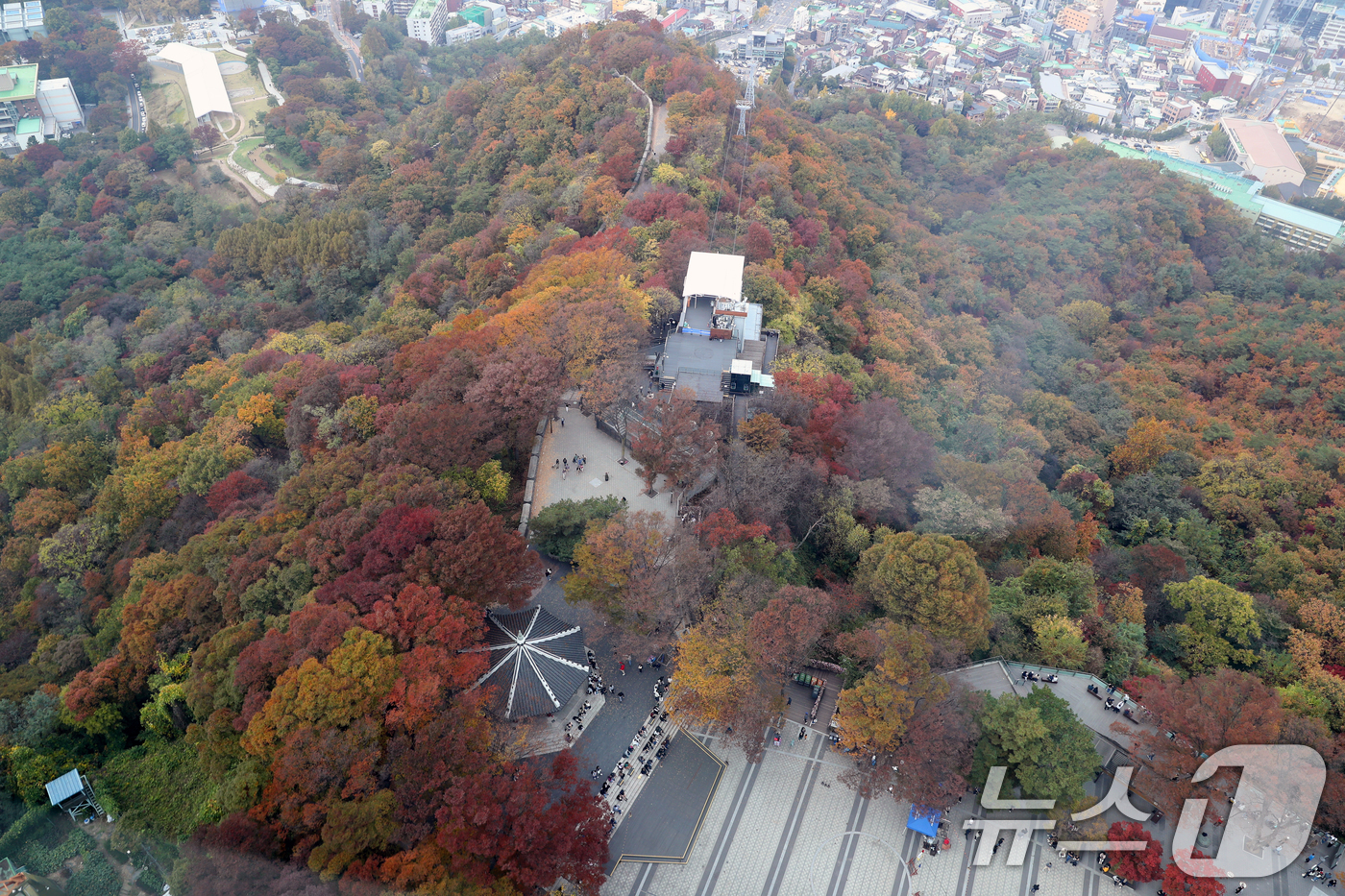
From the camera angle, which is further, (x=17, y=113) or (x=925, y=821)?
(x=17, y=113)

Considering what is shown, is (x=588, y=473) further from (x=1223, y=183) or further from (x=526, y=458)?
(x=1223, y=183)

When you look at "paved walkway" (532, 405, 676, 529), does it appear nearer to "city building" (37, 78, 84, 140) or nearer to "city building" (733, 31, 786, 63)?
"city building" (733, 31, 786, 63)

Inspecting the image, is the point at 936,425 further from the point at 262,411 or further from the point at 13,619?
the point at 13,619

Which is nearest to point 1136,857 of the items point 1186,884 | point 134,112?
point 1186,884

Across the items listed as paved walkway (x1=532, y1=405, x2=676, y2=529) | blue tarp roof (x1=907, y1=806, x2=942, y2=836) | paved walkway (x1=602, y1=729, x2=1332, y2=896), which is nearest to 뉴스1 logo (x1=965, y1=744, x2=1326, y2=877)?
paved walkway (x1=602, y1=729, x2=1332, y2=896)

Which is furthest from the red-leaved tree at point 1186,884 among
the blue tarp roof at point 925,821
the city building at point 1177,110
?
the city building at point 1177,110

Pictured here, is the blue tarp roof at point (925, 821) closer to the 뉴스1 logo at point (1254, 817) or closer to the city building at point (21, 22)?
the 뉴스1 logo at point (1254, 817)

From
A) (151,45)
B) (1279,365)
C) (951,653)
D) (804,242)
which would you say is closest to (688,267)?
(804,242)
